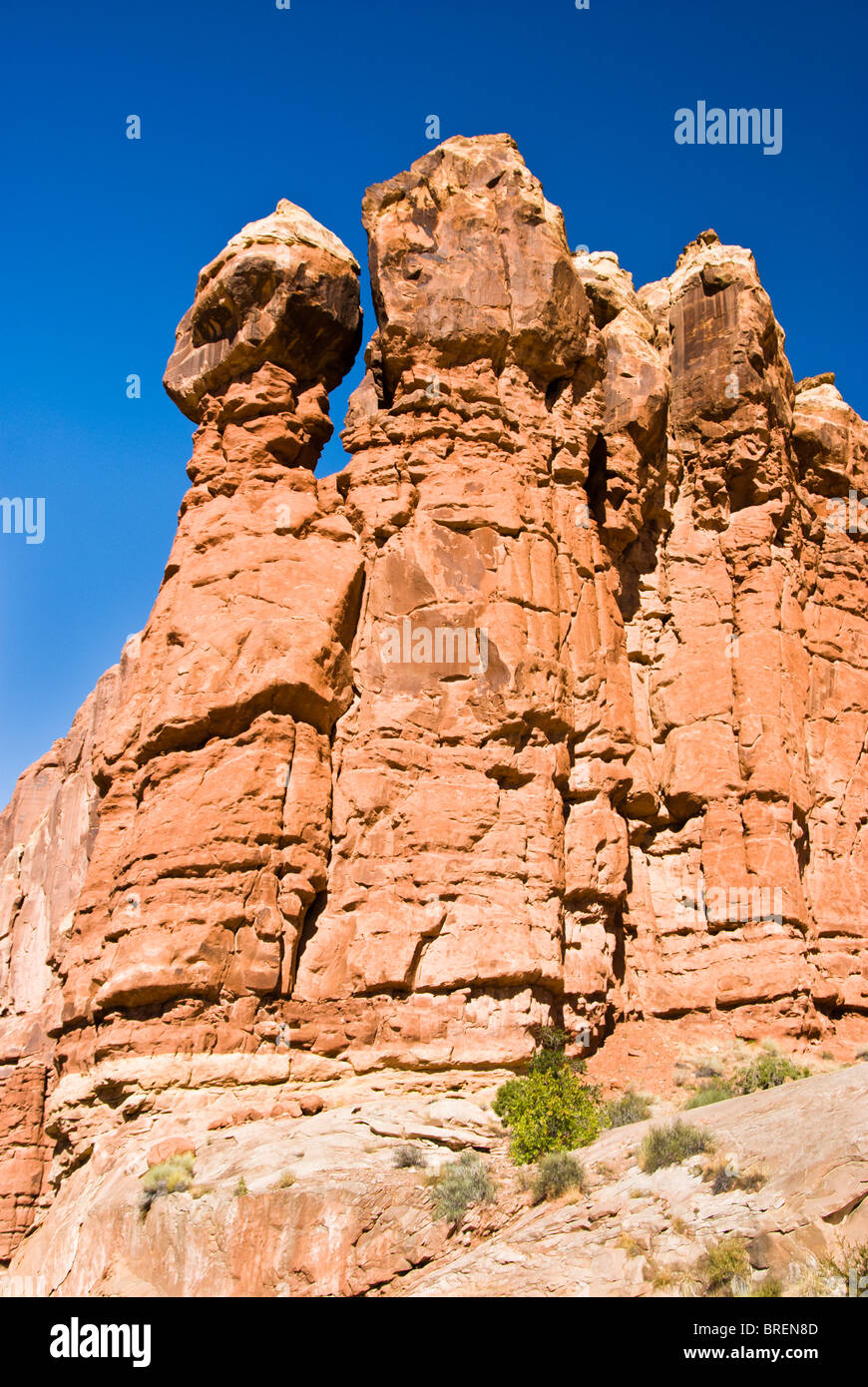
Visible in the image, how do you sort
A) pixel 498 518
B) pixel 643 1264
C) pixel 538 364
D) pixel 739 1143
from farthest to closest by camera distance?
pixel 538 364
pixel 498 518
pixel 739 1143
pixel 643 1264

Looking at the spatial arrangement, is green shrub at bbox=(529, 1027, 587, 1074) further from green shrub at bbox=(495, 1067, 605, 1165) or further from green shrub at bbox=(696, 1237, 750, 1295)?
green shrub at bbox=(696, 1237, 750, 1295)

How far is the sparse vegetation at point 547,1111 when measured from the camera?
17609mm

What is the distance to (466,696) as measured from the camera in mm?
22656

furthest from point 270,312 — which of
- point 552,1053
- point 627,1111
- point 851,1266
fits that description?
point 851,1266

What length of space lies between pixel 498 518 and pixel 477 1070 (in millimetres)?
10337

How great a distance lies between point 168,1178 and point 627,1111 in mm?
7508

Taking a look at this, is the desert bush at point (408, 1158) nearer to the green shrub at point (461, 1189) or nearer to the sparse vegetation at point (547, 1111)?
the green shrub at point (461, 1189)

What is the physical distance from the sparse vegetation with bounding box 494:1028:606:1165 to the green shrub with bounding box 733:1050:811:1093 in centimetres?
271

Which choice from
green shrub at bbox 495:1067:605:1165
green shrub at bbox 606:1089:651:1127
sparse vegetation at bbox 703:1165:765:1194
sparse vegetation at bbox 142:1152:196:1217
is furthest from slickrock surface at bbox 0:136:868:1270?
sparse vegetation at bbox 703:1165:765:1194

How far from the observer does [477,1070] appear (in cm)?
1977

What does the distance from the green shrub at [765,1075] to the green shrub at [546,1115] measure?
2.91 meters
